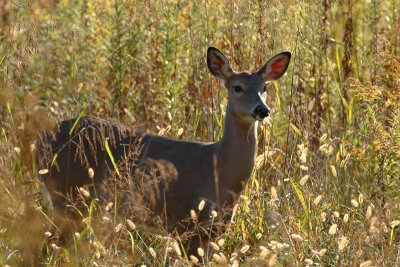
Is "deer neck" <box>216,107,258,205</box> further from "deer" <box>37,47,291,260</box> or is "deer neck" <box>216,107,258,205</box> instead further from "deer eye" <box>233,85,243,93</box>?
"deer eye" <box>233,85,243,93</box>

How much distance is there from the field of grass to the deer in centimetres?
14

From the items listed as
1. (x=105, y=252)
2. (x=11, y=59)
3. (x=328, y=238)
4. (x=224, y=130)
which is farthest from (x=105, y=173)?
(x=105, y=252)

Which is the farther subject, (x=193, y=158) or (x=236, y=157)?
(x=193, y=158)

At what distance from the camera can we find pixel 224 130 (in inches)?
246

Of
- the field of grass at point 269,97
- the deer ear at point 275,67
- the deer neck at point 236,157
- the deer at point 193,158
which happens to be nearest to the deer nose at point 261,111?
the deer at point 193,158

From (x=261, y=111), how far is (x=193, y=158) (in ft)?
2.04

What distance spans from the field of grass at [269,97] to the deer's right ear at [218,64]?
29 cm

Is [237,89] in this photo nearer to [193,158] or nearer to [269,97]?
[193,158]

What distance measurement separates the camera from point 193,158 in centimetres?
621

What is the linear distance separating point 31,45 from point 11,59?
304 millimetres

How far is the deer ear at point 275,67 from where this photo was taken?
639 cm

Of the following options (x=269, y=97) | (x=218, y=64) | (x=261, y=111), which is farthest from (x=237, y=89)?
(x=269, y=97)

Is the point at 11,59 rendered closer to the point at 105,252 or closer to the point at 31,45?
the point at 31,45

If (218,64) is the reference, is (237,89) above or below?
below
